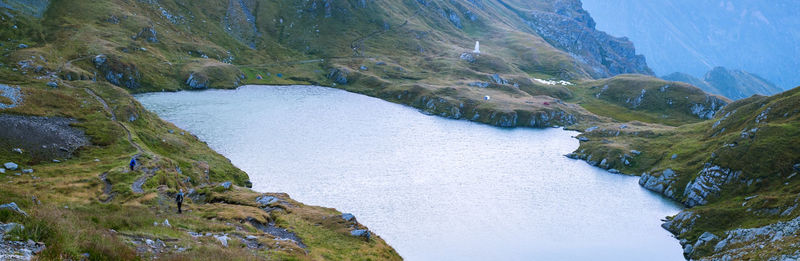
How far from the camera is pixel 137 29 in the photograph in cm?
18950

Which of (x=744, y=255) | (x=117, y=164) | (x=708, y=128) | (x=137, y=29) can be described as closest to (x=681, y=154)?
(x=708, y=128)

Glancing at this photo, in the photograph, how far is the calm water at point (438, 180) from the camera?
74.8m

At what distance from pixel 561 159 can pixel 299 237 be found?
10257 centimetres

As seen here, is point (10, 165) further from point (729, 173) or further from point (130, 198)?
point (729, 173)

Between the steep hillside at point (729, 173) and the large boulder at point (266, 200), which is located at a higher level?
the steep hillside at point (729, 173)

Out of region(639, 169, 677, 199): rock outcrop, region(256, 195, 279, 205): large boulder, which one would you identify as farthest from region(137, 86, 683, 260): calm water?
region(256, 195, 279, 205): large boulder

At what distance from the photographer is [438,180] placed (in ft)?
332

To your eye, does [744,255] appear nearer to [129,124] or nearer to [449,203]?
[449,203]

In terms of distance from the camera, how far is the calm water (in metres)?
74.8

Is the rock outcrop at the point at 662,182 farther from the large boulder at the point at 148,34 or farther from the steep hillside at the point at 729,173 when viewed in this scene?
the large boulder at the point at 148,34

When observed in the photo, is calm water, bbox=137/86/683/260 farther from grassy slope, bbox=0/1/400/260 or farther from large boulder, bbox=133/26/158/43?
large boulder, bbox=133/26/158/43

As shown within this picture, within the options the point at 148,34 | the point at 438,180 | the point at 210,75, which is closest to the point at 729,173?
the point at 438,180

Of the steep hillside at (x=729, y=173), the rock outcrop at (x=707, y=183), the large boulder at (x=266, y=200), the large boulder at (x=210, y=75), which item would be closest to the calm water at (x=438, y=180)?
the rock outcrop at (x=707, y=183)

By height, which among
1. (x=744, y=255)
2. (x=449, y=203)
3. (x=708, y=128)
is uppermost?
(x=708, y=128)
